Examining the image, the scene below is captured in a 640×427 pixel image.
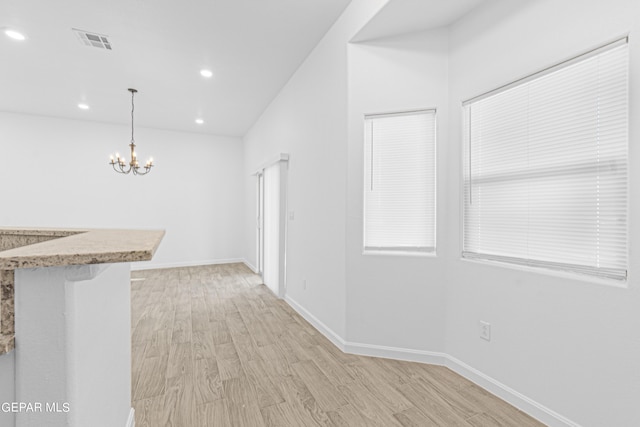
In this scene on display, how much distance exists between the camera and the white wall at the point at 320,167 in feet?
8.91

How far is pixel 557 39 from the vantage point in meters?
1.73

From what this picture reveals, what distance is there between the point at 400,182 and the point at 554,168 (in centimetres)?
106

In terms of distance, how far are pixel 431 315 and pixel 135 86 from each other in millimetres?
4804

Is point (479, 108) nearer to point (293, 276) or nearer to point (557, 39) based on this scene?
point (557, 39)

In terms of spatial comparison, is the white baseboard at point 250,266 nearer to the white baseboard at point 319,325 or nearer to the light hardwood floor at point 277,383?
the white baseboard at point 319,325

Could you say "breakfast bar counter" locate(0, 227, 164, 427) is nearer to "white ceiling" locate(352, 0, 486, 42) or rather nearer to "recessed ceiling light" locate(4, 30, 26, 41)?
"white ceiling" locate(352, 0, 486, 42)

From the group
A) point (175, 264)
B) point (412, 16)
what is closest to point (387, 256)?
point (412, 16)

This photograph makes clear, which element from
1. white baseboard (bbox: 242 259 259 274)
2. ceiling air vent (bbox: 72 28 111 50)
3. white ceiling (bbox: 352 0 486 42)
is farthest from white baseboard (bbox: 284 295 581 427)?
ceiling air vent (bbox: 72 28 111 50)

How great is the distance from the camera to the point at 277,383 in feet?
7.09

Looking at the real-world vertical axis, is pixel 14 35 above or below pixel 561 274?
above

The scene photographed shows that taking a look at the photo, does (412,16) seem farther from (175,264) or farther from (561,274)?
(175,264)

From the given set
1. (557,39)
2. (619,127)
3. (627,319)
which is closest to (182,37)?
(557,39)

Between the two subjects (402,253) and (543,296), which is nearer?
(543,296)

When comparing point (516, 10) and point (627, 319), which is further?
point (516, 10)
